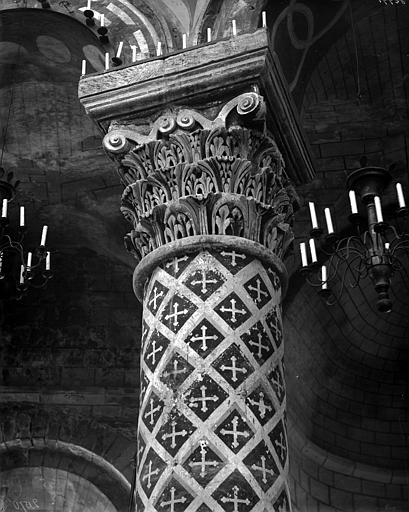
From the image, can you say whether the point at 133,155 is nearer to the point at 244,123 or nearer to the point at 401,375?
the point at 244,123

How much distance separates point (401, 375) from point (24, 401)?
3434 mm

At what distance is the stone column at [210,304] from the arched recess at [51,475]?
11.1 ft

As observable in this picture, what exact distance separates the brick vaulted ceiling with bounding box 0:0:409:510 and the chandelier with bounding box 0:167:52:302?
8.1 inches

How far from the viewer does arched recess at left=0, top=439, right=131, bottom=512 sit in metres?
8.78

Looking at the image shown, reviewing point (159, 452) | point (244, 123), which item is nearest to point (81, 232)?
point (244, 123)

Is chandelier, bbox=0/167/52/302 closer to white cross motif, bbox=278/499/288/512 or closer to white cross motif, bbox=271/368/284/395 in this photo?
white cross motif, bbox=271/368/284/395

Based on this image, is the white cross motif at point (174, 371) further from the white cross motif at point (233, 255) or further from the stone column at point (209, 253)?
the white cross motif at point (233, 255)

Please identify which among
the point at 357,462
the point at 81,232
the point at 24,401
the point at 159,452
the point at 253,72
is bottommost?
the point at 159,452

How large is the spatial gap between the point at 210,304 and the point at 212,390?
0.50 m

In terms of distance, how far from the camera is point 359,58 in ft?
25.3

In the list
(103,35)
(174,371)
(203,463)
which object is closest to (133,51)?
(103,35)

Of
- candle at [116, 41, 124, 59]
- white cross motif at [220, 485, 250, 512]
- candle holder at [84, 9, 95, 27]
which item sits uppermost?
candle holder at [84, 9, 95, 27]

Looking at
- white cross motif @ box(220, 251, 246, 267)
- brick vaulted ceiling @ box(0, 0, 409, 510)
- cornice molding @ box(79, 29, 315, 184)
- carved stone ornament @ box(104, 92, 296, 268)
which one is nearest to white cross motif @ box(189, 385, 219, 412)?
white cross motif @ box(220, 251, 246, 267)

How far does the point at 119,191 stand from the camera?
8492 millimetres
